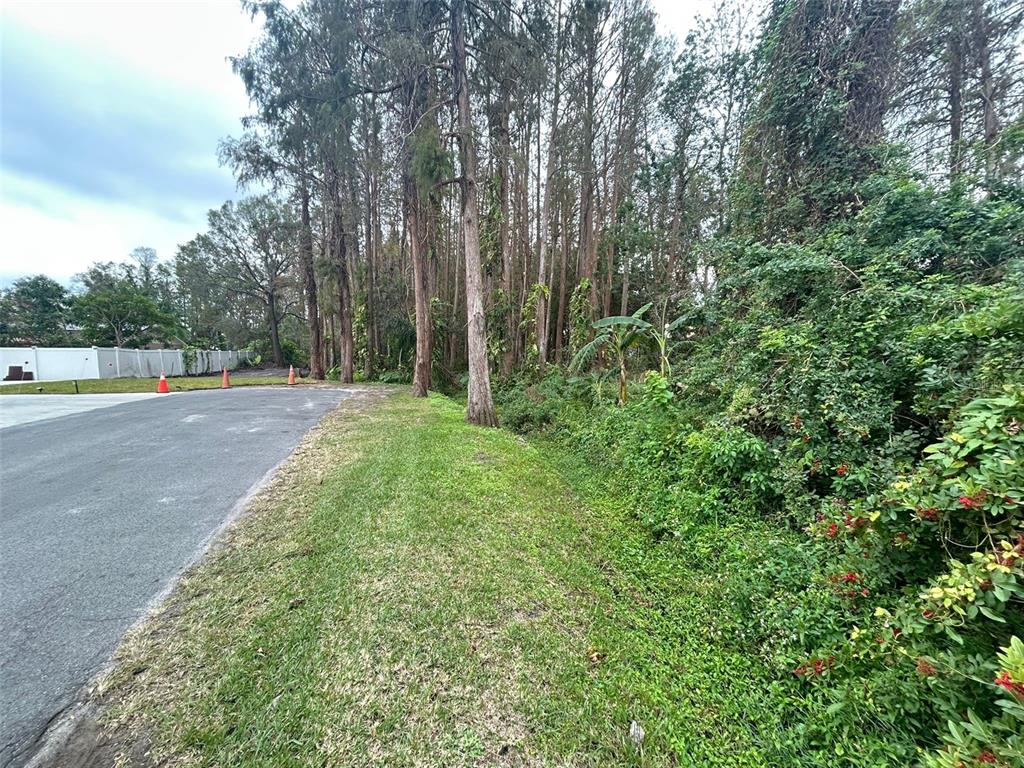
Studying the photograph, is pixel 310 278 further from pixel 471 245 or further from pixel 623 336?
pixel 623 336

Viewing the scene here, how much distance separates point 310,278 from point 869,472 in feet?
68.6

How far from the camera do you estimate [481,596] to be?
2453 millimetres

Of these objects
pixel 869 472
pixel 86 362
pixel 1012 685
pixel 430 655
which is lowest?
pixel 430 655

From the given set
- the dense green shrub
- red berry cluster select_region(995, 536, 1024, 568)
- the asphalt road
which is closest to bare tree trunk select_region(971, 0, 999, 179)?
the dense green shrub

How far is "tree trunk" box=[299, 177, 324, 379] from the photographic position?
17203 millimetres

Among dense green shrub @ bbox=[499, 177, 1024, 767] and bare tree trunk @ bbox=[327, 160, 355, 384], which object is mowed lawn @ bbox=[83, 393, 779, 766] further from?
bare tree trunk @ bbox=[327, 160, 355, 384]

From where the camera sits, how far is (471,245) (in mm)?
7500

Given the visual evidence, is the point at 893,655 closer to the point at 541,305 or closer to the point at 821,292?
the point at 821,292

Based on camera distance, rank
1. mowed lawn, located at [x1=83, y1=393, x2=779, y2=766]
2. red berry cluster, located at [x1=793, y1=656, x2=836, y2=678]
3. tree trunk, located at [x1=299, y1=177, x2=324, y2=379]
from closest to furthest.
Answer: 1. mowed lawn, located at [x1=83, y1=393, x2=779, y2=766]
2. red berry cluster, located at [x1=793, y1=656, x2=836, y2=678]
3. tree trunk, located at [x1=299, y1=177, x2=324, y2=379]

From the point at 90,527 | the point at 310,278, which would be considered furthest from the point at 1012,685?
the point at 310,278

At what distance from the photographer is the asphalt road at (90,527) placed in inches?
72.0

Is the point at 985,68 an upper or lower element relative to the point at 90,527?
upper

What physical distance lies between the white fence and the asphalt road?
16153 millimetres

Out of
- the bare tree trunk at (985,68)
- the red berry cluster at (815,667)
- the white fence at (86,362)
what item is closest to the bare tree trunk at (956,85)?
the bare tree trunk at (985,68)
